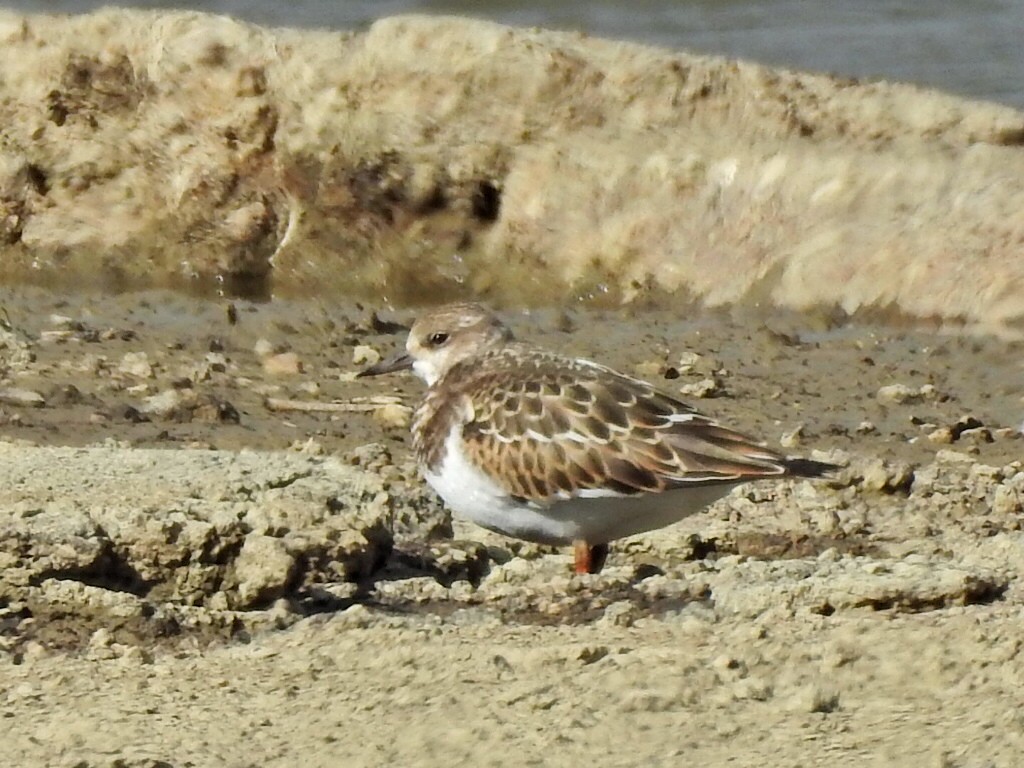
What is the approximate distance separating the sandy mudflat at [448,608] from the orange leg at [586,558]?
0.18 feet

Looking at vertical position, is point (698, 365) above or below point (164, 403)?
above

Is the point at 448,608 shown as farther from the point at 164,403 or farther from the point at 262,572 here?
the point at 164,403

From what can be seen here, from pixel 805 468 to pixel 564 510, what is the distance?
19.3 inches

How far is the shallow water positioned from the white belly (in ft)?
18.7

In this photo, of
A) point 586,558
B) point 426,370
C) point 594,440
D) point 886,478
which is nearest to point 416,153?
point 426,370

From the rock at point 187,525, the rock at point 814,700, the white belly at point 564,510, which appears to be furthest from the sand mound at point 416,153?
the rock at point 814,700

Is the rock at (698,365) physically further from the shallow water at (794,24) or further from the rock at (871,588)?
the shallow water at (794,24)

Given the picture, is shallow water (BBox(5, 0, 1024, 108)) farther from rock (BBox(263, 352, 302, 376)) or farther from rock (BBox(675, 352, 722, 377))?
rock (BBox(263, 352, 302, 376))

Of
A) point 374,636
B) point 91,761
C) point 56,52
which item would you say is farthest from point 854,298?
point 91,761

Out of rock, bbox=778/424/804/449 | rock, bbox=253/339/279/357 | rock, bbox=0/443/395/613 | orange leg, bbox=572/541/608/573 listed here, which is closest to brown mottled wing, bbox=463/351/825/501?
orange leg, bbox=572/541/608/573

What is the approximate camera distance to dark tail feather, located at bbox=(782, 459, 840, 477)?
13.4 ft

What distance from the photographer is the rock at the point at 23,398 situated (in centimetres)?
538

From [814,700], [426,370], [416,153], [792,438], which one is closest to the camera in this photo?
[814,700]

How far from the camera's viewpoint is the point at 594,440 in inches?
166
